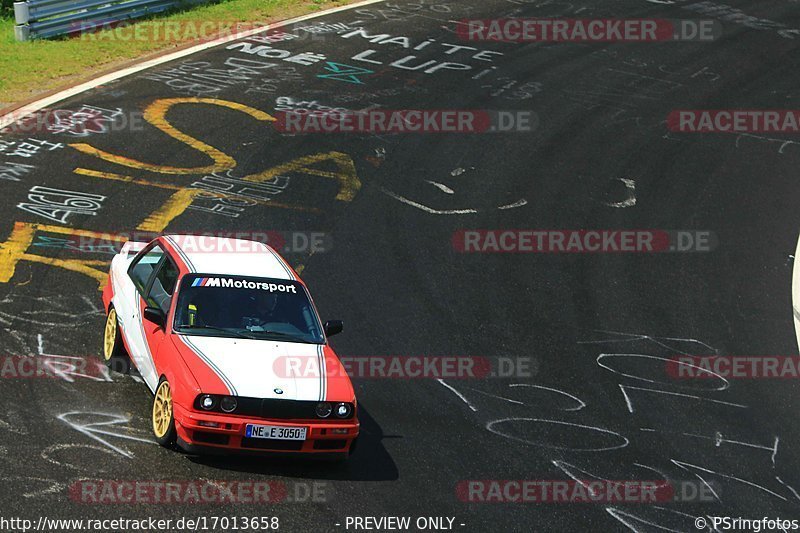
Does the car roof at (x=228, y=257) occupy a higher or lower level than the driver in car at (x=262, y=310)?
higher

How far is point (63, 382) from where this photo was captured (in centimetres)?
1096

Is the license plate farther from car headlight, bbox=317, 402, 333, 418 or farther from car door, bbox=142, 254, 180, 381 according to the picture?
car door, bbox=142, 254, 180, 381

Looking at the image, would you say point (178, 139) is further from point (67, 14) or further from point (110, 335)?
point (110, 335)

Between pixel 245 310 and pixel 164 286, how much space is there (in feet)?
3.17

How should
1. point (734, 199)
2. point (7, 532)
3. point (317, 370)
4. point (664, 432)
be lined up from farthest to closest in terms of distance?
point (734, 199) → point (664, 432) → point (317, 370) → point (7, 532)

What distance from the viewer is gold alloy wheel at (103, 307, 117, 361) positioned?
11.6 meters

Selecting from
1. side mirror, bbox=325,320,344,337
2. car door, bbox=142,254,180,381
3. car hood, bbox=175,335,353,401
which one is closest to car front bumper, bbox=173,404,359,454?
car hood, bbox=175,335,353,401

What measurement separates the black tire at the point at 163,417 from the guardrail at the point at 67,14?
12983mm

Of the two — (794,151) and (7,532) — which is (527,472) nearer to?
(7,532)

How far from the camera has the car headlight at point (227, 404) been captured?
9.48 m

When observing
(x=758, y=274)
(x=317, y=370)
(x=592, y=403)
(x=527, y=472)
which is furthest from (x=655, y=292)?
(x=317, y=370)

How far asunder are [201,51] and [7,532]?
15.1m

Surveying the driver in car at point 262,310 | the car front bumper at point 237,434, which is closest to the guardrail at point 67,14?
the driver in car at point 262,310

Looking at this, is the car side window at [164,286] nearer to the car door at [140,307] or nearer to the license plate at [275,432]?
the car door at [140,307]
